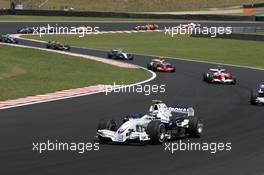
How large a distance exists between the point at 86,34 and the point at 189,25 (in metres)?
12.7

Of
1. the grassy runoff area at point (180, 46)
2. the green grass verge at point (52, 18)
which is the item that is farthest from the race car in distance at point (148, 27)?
the green grass verge at point (52, 18)

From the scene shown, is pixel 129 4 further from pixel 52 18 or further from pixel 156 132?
pixel 156 132

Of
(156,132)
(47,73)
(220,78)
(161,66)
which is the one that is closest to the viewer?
(156,132)

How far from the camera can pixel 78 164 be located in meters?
13.5

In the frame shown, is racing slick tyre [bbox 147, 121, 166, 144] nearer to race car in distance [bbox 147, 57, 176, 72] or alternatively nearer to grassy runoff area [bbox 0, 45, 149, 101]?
grassy runoff area [bbox 0, 45, 149, 101]

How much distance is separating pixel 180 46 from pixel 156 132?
5097cm

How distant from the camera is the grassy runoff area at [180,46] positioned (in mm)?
55688

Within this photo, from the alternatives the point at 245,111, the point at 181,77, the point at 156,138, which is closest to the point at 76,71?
the point at 181,77

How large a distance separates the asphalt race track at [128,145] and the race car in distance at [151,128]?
0.82ft

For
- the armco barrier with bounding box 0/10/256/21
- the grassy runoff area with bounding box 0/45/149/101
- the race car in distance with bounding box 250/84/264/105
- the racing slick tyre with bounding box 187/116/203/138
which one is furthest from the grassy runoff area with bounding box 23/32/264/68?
the racing slick tyre with bounding box 187/116/203/138

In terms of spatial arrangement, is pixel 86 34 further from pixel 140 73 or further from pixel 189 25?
pixel 140 73

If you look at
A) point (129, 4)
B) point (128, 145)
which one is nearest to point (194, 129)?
point (128, 145)

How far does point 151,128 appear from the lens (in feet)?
53.2

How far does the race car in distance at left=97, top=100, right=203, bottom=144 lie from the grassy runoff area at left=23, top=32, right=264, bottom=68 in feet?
104
